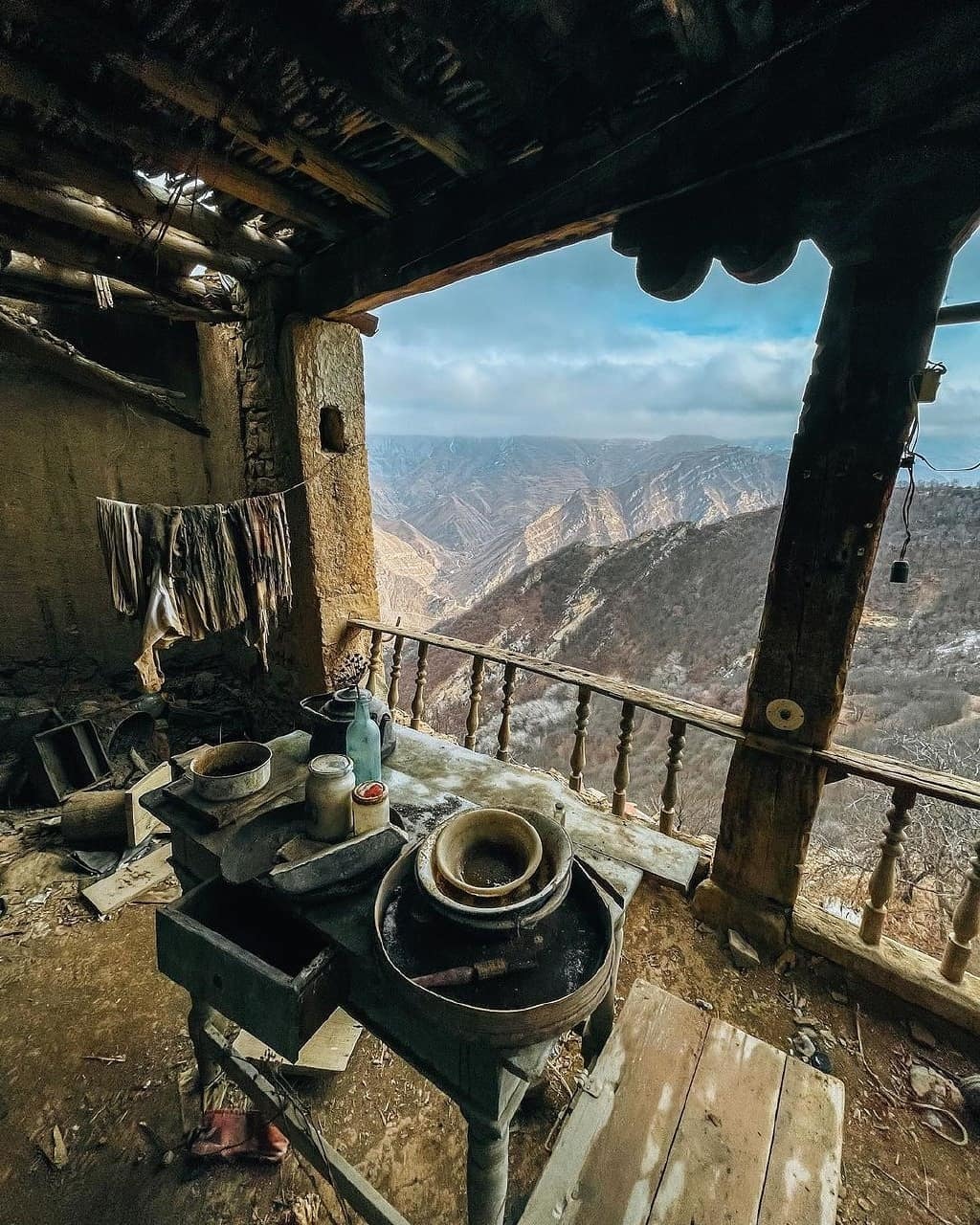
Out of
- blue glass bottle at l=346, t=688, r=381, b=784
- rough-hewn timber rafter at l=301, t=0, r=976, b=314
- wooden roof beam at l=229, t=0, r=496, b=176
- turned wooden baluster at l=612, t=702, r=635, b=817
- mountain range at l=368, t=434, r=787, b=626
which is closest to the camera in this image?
rough-hewn timber rafter at l=301, t=0, r=976, b=314

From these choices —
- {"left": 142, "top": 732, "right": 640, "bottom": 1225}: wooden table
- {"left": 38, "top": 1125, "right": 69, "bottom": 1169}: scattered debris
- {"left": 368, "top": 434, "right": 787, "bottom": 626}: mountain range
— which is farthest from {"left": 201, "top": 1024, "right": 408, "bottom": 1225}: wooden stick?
{"left": 368, "top": 434, "right": 787, "bottom": 626}: mountain range

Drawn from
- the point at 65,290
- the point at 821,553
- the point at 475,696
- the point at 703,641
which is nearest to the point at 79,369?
the point at 65,290

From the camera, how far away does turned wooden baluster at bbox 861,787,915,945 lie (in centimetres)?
212

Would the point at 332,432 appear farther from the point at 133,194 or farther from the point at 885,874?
the point at 885,874

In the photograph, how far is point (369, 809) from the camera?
4.72ft

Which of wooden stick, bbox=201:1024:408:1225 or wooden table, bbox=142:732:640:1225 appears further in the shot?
wooden stick, bbox=201:1024:408:1225

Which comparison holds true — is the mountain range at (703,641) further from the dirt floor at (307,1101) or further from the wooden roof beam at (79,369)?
the wooden roof beam at (79,369)

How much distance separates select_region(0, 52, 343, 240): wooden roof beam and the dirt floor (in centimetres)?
358

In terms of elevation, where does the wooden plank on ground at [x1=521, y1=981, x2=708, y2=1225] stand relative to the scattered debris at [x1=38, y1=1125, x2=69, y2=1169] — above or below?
above

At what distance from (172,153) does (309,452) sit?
1.55m

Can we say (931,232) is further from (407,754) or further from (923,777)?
(407,754)

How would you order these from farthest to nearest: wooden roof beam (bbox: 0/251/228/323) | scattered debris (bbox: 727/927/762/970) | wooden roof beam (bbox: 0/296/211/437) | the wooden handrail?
1. wooden roof beam (bbox: 0/296/211/437)
2. wooden roof beam (bbox: 0/251/228/323)
3. scattered debris (bbox: 727/927/762/970)
4. the wooden handrail

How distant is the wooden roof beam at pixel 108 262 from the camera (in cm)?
267

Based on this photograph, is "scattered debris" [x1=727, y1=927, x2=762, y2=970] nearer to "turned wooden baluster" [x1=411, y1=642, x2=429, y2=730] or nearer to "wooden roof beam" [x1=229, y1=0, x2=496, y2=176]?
"turned wooden baluster" [x1=411, y1=642, x2=429, y2=730]
